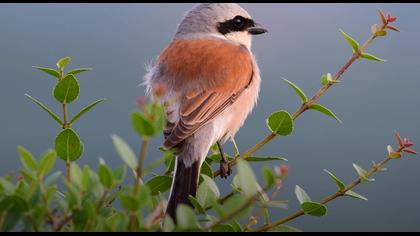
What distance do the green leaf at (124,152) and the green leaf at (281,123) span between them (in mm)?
951

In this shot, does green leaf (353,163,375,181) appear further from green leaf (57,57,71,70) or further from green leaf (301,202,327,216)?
green leaf (57,57,71,70)

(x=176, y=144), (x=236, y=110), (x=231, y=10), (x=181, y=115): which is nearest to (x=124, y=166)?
(x=176, y=144)

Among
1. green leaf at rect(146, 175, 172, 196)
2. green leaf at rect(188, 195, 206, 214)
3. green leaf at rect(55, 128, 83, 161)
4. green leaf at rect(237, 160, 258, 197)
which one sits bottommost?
green leaf at rect(146, 175, 172, 196)

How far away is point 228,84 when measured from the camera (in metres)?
2.76

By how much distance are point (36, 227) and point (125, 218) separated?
0.45 ft

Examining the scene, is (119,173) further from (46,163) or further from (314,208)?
(314,208)

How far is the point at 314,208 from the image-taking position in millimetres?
1332

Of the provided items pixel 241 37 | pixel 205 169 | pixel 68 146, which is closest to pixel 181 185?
pixel 205 169

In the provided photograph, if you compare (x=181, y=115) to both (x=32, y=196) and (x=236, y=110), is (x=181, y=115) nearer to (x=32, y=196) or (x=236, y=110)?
(x=236, y=110)

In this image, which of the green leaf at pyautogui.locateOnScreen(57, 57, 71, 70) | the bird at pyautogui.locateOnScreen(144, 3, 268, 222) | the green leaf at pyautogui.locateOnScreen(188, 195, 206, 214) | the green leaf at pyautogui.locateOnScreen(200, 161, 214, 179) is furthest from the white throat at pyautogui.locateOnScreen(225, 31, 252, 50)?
the green leaf at pyautogui.locateOnScreen(188, 195, 206, 214)

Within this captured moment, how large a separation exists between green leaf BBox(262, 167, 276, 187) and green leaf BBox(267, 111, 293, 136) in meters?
0.93

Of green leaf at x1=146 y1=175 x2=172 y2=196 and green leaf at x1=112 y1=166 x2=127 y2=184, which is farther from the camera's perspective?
green leaf at x1=146 y1=175 x2=172 y2=196

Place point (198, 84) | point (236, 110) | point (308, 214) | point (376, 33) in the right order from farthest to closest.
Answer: point (236, 110)
point (198, 84)
point (376, 33)
point (308, 214)

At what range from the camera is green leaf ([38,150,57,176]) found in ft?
2.87
